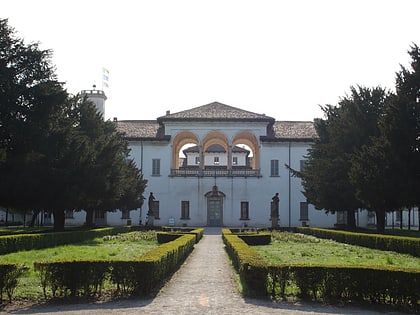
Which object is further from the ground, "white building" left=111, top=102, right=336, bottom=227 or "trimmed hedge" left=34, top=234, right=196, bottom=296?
"white building" left=111, top=102, right=336, bottom=227

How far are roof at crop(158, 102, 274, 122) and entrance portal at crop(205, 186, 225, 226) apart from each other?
7.15m

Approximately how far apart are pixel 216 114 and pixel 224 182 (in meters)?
6.88

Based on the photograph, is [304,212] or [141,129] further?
[141,129]

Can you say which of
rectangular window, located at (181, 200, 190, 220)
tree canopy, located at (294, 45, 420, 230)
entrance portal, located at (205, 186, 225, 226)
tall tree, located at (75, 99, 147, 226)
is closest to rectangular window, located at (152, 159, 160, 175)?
rectangular window, located at (181, 200, 190, 220)

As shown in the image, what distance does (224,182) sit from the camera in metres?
51.4

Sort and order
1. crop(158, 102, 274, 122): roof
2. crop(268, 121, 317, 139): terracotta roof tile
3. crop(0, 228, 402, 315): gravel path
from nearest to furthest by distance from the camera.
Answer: crop(0, 228, 402, 315): gravel path
crop(158, 102, 274, 122): roof
crop(268, 121, 317, 139): terracotta roof tile

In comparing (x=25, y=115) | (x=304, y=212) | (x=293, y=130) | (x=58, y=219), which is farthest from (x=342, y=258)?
(x=293, y=130)

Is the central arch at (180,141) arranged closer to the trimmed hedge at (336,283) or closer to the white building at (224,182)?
the white building at (224,182)

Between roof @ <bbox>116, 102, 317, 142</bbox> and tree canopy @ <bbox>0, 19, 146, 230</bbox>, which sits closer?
tree canopy @ <bbox>0, 19, 146, 230</bbox>

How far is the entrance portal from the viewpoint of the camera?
5106 centimetres

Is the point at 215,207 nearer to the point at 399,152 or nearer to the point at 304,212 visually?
the point at 304,212

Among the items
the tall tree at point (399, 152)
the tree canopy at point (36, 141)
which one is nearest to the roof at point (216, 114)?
the tree canopy at point (36, 141)

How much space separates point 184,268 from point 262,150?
122ft

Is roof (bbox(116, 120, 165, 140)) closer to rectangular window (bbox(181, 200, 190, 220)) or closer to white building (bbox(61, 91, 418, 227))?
white building (bbox(61, 91, 418, 227))
